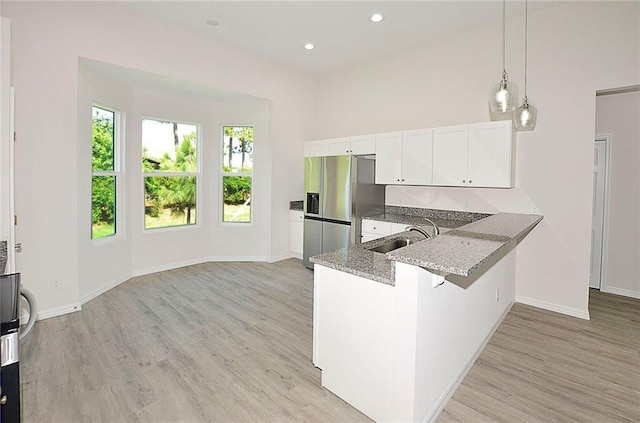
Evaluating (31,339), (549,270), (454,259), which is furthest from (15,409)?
(549,270)

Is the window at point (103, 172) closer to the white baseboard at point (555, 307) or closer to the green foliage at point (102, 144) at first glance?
the green foliage at point (102, 144)

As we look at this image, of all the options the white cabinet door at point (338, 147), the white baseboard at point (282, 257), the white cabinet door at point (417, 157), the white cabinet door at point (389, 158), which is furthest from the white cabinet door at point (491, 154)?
the white baseboard at point (282, 257)

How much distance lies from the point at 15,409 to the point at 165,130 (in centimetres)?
450

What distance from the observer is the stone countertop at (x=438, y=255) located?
5.39 ft

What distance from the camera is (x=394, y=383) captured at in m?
1.84

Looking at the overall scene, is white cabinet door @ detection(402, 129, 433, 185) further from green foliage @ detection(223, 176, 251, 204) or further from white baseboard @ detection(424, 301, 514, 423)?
green foliage @ detection(223, 176, 251, 204)

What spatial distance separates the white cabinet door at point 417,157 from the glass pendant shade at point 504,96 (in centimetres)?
166

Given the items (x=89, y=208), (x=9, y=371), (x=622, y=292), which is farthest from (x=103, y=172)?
(x=622, y=292)

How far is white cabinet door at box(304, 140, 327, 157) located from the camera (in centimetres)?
532

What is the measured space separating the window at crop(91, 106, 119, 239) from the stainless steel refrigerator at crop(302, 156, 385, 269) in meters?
2.63

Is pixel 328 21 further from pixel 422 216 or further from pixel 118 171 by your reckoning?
pixel 118 171

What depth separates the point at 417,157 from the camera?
14.2ft

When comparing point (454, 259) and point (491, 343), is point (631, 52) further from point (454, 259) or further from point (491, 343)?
point (454, 259)

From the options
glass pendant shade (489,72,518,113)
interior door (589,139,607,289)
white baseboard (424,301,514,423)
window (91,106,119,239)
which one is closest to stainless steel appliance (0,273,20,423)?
white baseboard (424,301,514,423)
